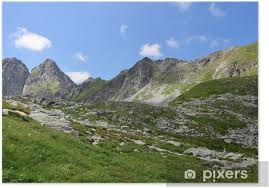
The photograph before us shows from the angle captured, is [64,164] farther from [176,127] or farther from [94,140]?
[176,127]

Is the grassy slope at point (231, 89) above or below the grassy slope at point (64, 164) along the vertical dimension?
above

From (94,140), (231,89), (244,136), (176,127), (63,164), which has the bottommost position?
(63,164)

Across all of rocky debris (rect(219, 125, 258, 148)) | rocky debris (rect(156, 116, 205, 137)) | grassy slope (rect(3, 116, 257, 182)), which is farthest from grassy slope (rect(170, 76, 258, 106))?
grassy slope (rect(3, 116, 257, 182))

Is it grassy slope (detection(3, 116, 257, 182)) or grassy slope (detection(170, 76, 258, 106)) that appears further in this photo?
grassy slope (detection(170, 76, 258, 106))

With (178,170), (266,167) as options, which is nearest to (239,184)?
(266,167)

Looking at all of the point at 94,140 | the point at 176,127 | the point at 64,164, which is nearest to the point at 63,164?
the point at 64,164

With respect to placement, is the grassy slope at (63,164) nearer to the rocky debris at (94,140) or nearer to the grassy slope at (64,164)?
the grassy slope at (64,164)

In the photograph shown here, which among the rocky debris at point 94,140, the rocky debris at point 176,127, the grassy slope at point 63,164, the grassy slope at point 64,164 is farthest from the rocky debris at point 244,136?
the grassy slope at point 63,164

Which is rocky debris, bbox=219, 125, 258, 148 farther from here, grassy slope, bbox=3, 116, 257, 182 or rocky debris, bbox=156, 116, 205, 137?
grassy slope, bbox=3, 116, 257, 182

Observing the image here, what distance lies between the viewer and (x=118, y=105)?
120250mm

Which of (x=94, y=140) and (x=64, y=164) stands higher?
(x=94, y=140)

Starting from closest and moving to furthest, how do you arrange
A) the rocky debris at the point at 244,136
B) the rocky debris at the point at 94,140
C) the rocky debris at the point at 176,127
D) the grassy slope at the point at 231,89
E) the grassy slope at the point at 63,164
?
Answer: 1. the grassy slope at the point at 63,164
2. the rocky debris at the point at 94,140
3. the rocky debris at the point at 244,136
4. the rocky debris at the point at 176,127
5. the grassy slope at the point at 231,89

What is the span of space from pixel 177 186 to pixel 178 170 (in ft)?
11.8

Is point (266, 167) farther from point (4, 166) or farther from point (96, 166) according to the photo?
point (4, 166)
